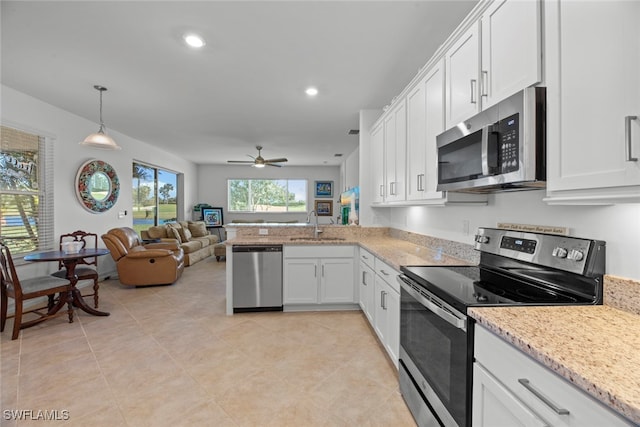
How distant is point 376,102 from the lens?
3.86 metres

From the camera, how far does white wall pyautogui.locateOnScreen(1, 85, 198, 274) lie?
3620mm

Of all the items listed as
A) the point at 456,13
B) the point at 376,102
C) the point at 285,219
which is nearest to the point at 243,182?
the point at 285,219

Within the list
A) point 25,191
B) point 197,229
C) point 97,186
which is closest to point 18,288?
point 25,191

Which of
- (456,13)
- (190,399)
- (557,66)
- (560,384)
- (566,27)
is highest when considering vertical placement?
(456,13)

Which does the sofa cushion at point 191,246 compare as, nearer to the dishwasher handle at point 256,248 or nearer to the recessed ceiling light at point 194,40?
the dishwasher handle at point 256,248

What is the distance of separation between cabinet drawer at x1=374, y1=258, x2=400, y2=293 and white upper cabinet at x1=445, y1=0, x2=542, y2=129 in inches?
42.4

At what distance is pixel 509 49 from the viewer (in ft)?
4.38

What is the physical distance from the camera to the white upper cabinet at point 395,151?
8.89ft

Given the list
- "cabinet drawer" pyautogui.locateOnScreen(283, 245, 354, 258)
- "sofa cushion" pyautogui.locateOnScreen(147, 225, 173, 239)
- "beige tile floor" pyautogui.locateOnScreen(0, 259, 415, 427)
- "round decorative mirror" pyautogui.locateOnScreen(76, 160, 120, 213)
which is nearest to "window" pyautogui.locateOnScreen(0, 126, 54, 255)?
"round decorative mirror" pyautogui.locateOnScreen(76, 160, 120, 213)

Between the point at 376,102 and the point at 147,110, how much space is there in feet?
10.2

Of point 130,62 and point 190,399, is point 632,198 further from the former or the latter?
point 130,62

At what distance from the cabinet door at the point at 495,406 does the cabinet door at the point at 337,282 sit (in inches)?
93.9

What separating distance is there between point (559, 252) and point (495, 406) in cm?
74

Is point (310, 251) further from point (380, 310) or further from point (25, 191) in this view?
point (25, 191)
